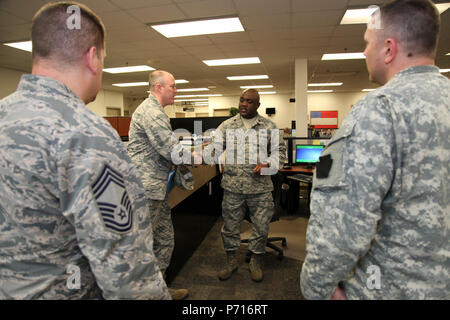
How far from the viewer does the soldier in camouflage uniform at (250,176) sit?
2219 millimetres

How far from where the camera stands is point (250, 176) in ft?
7.26

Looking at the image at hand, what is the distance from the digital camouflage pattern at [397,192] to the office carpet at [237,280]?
1.46 meters

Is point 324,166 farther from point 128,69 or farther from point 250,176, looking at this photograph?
point 128,69

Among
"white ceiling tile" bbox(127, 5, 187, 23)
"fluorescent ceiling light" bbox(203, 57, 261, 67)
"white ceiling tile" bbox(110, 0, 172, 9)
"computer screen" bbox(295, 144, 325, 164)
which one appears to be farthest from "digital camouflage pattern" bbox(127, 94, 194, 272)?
"fluorescent ceiling light" bbox(203, 57, 261, 67)

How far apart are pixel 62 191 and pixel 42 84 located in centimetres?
28

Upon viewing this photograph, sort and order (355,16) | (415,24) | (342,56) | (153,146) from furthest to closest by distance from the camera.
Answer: (342,56) < (355,16) < (153,146) < (415,24)

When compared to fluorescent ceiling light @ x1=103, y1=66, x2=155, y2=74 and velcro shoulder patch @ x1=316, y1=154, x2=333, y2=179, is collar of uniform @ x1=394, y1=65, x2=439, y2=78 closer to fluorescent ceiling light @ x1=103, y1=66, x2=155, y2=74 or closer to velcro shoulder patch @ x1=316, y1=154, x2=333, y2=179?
velcro shoulder patch @ x1=316, y1=154, x2=333, y2=179

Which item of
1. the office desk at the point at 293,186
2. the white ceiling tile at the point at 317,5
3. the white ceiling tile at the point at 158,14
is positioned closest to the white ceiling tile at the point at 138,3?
the white ceiling tile at the point at 158,14

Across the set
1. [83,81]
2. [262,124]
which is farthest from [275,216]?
[83,81]

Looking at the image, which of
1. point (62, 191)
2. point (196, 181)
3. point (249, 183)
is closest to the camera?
point (62, 191)

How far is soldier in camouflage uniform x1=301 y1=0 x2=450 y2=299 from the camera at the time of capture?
→ 2.20 feet

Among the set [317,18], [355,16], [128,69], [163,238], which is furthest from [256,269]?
[128,69]

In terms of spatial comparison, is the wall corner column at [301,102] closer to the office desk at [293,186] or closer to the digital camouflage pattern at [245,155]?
the office desk at [293,186]
